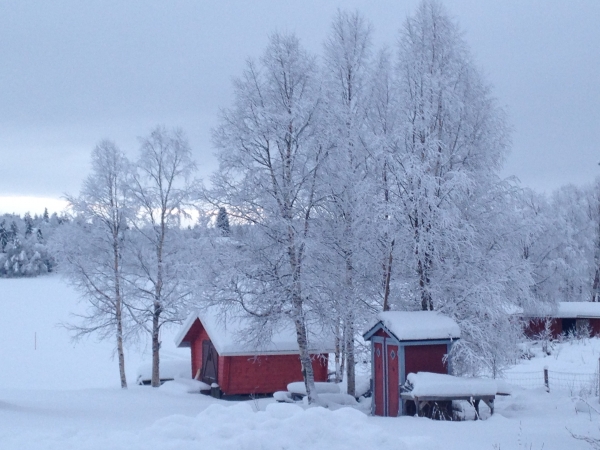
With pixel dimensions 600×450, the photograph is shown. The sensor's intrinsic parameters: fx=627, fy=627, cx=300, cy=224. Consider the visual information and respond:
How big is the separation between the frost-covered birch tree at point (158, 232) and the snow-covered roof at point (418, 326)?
1040 centimetres

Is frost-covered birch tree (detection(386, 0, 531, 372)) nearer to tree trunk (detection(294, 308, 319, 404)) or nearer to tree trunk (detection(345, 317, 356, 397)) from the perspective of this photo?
tree trunk (detection(345, 317, 356, 397))

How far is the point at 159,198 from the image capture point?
83.7ft

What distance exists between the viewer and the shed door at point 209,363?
25672 millimetres

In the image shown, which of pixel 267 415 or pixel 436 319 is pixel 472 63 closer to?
pixel 436 319

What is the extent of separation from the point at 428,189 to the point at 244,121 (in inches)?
217

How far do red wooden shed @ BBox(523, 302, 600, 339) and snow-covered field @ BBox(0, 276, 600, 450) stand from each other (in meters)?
9.30

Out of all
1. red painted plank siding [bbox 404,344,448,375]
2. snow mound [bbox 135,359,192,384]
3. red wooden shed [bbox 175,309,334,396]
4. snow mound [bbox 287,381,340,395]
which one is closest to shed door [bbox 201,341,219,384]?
red wooden shed [bbox 175,309,334,396]

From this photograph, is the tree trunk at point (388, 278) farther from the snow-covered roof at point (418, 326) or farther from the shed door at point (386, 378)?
the snow-covered roof at point (418, 326)

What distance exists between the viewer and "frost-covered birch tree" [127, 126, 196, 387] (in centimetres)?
2491

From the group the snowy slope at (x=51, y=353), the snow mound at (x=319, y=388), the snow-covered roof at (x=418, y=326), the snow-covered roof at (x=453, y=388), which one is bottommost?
the snowy slope at (x=51, y=353)

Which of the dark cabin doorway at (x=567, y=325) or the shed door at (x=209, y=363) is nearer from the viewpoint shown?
the shed door at (x=209, y=363)

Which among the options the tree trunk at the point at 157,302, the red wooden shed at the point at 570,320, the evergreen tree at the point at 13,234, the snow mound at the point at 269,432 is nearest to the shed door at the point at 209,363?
the tree trunk at the point at 157,302

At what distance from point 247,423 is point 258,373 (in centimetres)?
1690

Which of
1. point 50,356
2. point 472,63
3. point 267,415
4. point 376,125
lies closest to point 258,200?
point 376,125
